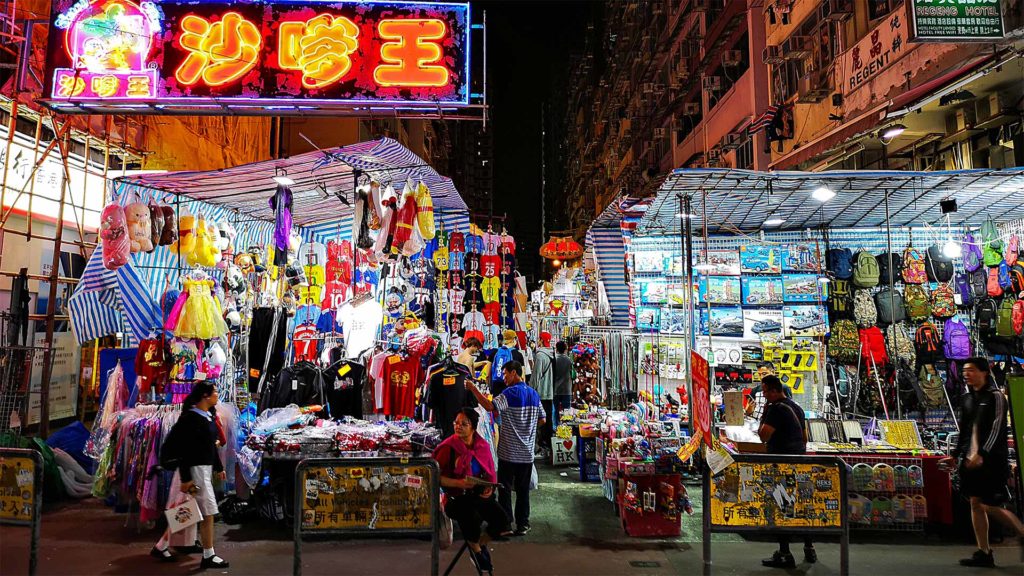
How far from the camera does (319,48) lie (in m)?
7.58

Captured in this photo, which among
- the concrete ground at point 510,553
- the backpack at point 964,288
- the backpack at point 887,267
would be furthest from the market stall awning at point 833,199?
the concrete ground at point 510,553

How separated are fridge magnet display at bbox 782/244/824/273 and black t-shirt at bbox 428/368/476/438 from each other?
640 centimetres

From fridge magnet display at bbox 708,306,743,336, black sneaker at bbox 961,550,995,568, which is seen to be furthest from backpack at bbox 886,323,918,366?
black sneaker at bbox 961,550,995,568

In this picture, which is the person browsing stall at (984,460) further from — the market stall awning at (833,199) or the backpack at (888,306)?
the backpack at (888,306)

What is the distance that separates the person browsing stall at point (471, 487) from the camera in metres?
4.81

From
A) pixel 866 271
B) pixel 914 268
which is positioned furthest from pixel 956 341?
pixel 866 271

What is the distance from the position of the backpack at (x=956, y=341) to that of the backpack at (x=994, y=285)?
1.95 feet

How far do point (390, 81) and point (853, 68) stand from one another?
906cm

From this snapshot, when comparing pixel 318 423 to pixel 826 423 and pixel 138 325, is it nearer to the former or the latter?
pixel 138 325

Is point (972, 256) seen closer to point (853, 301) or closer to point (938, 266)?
point (938, 266)

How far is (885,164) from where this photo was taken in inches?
480

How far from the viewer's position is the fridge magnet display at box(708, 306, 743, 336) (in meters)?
10.2

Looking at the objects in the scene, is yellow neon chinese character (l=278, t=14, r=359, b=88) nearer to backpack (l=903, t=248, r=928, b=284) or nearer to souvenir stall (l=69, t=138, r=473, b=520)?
souvenir stall (l=69, t=138, r=473, b=520)

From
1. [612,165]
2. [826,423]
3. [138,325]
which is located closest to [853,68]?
[826,423]
